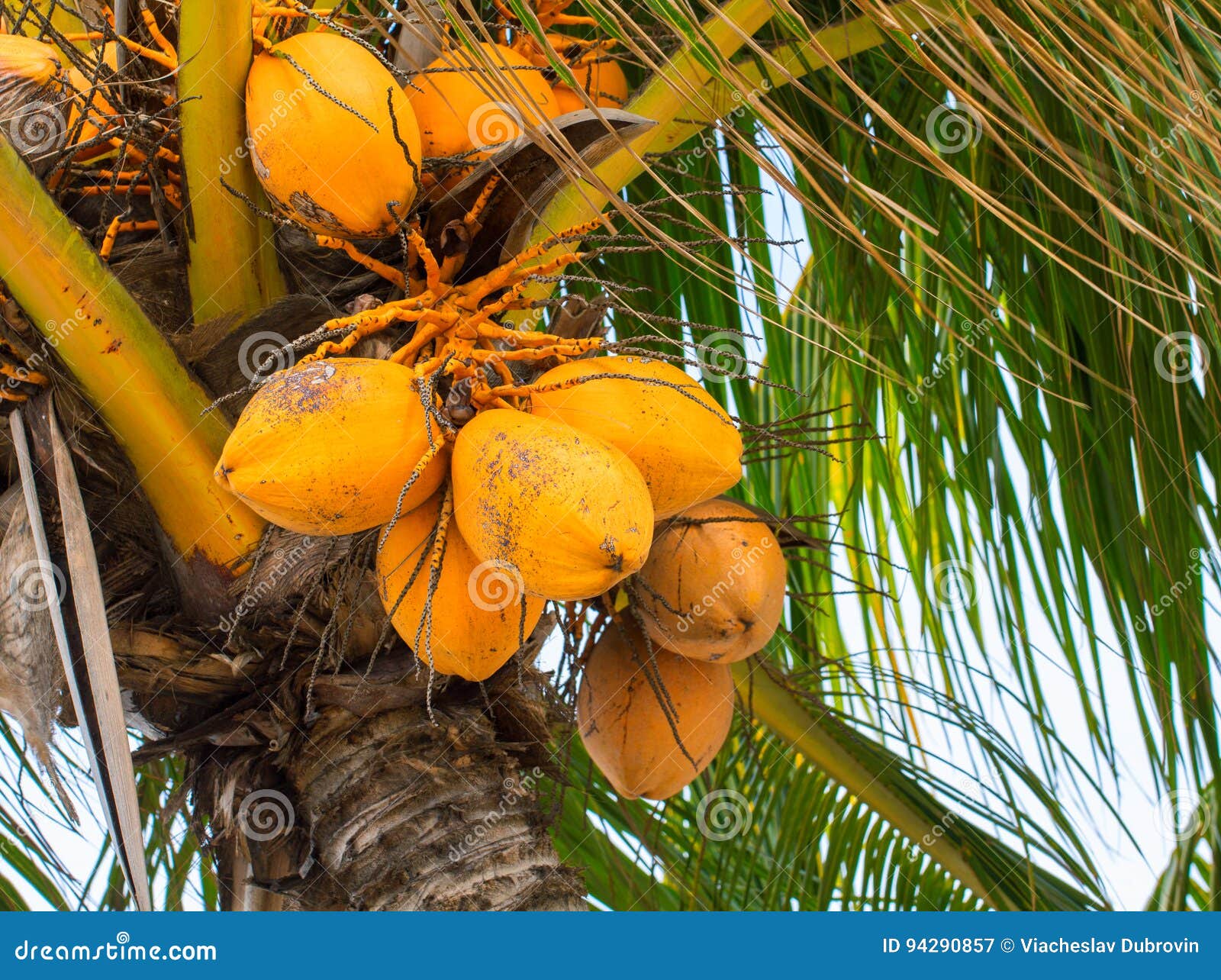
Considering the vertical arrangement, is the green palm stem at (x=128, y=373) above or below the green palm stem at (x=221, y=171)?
below

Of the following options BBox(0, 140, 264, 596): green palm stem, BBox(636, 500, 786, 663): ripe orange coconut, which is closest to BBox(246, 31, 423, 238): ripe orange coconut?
BBox(0, 140, 264, 596): green palm stem

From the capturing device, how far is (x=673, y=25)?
2.55 ft

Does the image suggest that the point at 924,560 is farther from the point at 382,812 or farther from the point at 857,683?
the point at 382,812

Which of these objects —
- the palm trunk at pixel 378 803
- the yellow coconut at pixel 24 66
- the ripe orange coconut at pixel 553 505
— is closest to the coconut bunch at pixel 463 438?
the ripe orange coconut at pixel 553 505

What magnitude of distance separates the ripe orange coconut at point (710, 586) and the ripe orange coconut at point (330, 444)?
41cm

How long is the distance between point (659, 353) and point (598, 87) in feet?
1.90

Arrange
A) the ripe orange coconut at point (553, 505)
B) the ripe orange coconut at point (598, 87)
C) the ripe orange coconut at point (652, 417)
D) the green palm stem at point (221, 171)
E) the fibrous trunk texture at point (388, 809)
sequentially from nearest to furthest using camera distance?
the ripe orange coconut at point (553, 505) → the ripe orange coconut at point (652, 417) → the green palm stem at point (221, 171) → the fibrous trunk texture at point (388, 809) → the ripe orange coconut at point (598, 87)

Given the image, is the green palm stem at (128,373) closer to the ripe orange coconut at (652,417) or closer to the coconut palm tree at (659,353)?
the coconut palm tree at (659,353)

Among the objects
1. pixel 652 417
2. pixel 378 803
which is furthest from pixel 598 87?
pixel 378 803

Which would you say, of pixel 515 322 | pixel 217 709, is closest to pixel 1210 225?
pixel 515 322

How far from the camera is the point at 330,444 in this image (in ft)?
3.14

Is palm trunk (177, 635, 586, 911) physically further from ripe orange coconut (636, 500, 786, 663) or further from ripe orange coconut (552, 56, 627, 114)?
ripe orange coconut (552, 56, 627, 114)

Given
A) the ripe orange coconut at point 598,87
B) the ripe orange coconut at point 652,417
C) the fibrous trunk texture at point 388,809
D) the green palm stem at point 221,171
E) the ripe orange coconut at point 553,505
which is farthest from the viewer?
the ripe orange coconut at point 598,87

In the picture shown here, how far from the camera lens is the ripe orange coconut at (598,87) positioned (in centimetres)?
139
